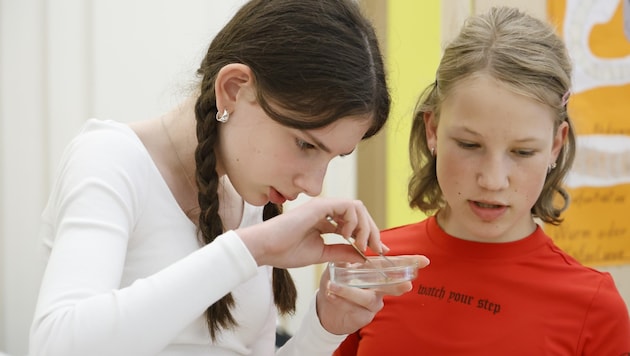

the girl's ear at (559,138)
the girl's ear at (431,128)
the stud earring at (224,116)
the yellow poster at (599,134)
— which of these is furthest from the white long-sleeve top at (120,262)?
the yellow poster at (599,134)

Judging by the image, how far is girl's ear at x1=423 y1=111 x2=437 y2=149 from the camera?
1.37 meters

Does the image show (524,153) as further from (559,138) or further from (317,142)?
(317,142)

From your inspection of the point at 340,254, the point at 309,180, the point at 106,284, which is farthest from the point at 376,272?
the point at 106,284

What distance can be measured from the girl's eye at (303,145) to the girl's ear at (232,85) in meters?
0.09

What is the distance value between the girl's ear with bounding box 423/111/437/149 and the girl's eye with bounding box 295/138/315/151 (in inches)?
14.9

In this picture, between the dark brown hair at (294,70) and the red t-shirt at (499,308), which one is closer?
the dark brown hair at (294,70)

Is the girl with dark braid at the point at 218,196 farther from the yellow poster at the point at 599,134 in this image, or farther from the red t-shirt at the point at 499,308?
the yellow poster at the point at 599,134

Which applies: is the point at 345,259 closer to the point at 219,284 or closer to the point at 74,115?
the point at 219,284

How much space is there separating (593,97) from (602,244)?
445 millimetres

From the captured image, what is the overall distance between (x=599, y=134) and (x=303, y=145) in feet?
4.89

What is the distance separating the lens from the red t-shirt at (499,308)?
123 centimetres

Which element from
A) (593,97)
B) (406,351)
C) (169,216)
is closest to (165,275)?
(169,216)

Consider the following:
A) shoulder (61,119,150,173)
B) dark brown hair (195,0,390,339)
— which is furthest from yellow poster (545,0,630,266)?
shoulder (61,119,150,173)

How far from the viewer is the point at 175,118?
1168 millimetres
